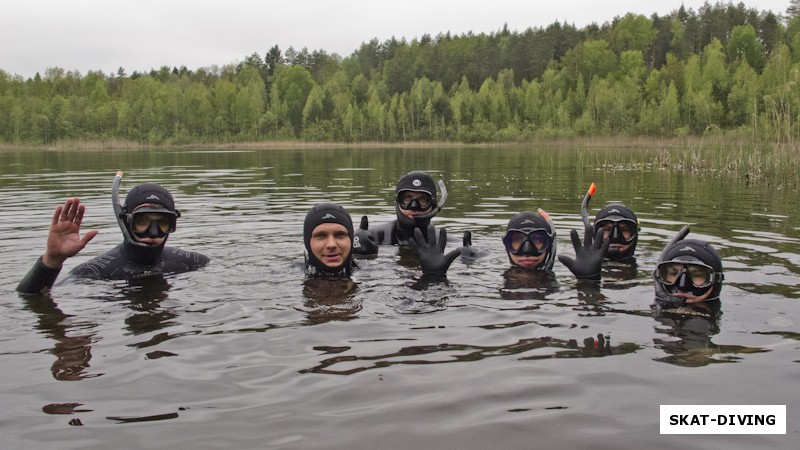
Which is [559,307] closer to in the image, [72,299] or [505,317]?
[505,317]

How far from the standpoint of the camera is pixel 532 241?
7.31 m

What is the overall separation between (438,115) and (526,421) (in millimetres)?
97799

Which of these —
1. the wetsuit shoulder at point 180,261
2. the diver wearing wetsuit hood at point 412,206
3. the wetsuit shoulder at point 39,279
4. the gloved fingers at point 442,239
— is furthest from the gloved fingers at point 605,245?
the wetsuit shoulder at point 39,279

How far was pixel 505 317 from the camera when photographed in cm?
566

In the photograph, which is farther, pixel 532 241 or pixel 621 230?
pixel 621 230

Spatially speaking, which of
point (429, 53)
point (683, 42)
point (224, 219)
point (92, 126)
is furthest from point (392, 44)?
point (224, 219)

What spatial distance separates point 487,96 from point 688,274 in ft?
313

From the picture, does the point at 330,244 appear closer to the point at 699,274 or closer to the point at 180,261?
the point at 180,261

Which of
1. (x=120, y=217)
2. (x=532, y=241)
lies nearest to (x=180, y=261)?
(x=120, y=217)

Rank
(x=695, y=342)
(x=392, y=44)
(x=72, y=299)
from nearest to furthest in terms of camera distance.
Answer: (x=695, y=342) < (x=72, y=299) < (x=392, y=44)

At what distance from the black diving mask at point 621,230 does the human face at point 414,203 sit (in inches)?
93.9

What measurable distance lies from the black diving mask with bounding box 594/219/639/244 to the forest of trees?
187 feet

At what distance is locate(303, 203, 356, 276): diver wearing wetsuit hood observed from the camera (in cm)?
720

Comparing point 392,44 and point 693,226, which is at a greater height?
point 392,44
